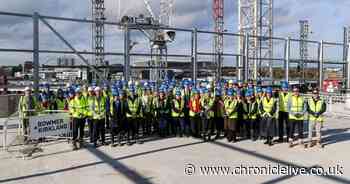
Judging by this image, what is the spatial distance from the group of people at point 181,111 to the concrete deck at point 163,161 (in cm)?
59

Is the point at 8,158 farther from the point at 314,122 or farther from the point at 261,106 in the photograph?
the point at 314,122

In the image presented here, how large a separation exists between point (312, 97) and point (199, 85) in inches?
169

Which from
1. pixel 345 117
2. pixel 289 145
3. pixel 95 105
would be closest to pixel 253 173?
pixel 289 145

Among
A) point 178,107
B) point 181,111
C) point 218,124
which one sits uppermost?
point 178,107

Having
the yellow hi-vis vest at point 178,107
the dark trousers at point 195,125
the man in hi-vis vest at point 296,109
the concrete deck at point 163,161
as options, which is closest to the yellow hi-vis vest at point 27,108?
the concrete deck at point 163,161

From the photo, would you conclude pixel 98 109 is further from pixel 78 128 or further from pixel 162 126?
pixel 162 126

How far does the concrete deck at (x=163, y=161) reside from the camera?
805 cm

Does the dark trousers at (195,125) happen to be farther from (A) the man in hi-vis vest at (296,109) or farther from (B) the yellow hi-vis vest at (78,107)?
(B) the yellow hi-vis vest at (78,107)

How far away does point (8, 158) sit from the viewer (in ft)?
32.9

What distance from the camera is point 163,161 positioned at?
955 centimetres

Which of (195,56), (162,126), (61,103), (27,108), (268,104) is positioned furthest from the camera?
(195,56)

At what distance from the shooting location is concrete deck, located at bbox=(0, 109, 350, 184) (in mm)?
8052

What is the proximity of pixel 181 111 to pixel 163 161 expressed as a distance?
154 inches

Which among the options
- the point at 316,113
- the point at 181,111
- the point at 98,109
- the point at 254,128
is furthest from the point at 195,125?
the point at 316,113
